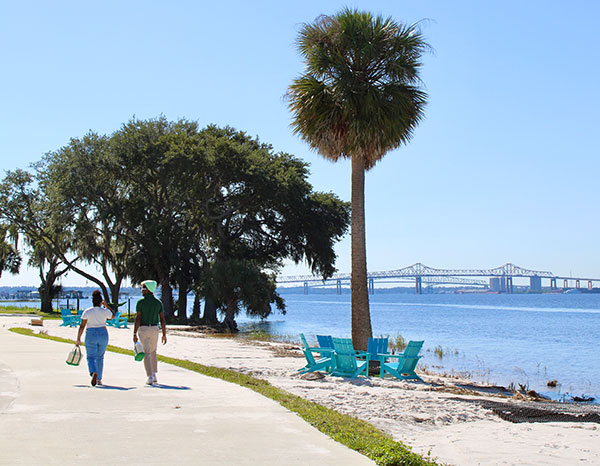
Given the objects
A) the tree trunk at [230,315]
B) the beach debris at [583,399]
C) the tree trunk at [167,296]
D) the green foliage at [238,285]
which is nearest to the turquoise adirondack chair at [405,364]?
the beach debris at [583,399]

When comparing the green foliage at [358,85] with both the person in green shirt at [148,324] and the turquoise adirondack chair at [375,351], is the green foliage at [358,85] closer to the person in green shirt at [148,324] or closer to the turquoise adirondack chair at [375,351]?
the turquoise adirondack chair at [375,351]

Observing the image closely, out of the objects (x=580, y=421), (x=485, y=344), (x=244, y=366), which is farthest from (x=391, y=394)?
(x=485, y=344)

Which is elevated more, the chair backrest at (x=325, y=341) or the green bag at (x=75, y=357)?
the green bag at (x=75, y=357)

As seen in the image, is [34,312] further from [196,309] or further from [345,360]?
[345,360]

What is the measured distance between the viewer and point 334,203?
1841 inches

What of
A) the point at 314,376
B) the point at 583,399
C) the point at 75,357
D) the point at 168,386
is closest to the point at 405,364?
the point at 314,376

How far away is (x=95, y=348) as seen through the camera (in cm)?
1107

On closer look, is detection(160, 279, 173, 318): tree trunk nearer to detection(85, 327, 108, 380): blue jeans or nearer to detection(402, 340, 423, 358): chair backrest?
detection(402, 340, 423, 358): chair backrest

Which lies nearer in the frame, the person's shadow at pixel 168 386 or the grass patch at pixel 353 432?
the grass patch at pixel 353 432

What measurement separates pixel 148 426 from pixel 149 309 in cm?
400

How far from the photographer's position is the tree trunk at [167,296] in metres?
45.6

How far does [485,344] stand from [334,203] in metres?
15.3

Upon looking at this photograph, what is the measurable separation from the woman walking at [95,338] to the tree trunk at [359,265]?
945 cm

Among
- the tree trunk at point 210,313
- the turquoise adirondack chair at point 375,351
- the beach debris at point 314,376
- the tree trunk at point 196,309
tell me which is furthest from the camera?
the tree trunk at point 196,309
